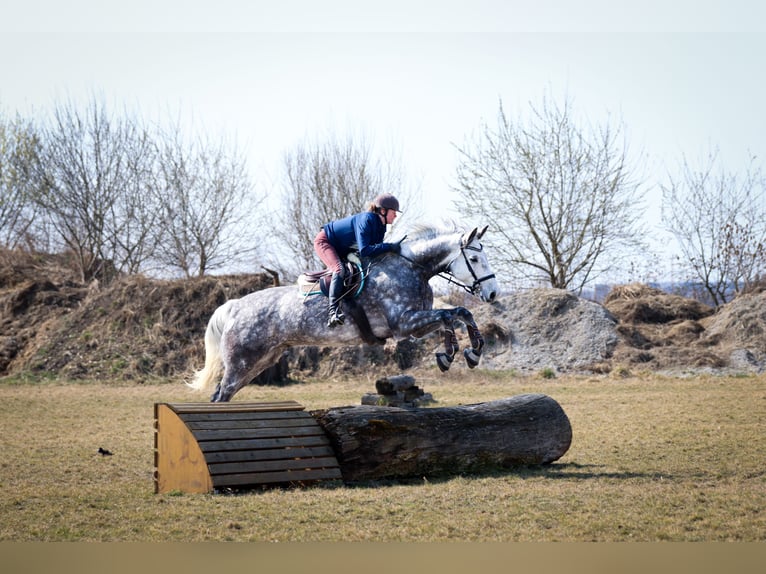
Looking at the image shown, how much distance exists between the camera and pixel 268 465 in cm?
622

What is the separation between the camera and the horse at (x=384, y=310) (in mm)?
6582

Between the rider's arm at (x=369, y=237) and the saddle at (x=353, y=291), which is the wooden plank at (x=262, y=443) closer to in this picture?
the saddle at (x=353, y=291)

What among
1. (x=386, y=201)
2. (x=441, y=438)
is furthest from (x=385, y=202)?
(x=441, y=438)

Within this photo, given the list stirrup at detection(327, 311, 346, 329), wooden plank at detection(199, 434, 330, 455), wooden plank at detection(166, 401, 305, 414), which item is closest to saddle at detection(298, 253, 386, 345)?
stirrup at detection(327, 311, 346, 329)

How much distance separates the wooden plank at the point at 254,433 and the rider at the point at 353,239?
0.93 m

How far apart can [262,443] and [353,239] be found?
1.98m

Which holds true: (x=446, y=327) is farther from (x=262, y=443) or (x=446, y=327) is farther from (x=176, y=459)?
(x=176, y=459)

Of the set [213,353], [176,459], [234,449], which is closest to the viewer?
[234,449]

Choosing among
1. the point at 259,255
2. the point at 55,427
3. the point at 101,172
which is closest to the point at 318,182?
the point at 259,255

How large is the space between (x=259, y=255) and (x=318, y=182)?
343 cm

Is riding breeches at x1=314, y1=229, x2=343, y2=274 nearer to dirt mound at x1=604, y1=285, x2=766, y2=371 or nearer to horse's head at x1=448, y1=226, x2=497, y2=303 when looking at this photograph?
horse's head at x1=448, y1=226, x2=497, y2=303

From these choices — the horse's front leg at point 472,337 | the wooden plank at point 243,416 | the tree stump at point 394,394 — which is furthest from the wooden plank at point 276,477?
the tree stump at point 394,394

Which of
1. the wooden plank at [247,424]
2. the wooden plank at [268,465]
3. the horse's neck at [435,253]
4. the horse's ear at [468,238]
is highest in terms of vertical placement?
the horse's ear at [468,238]

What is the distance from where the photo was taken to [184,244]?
84.4 feet
